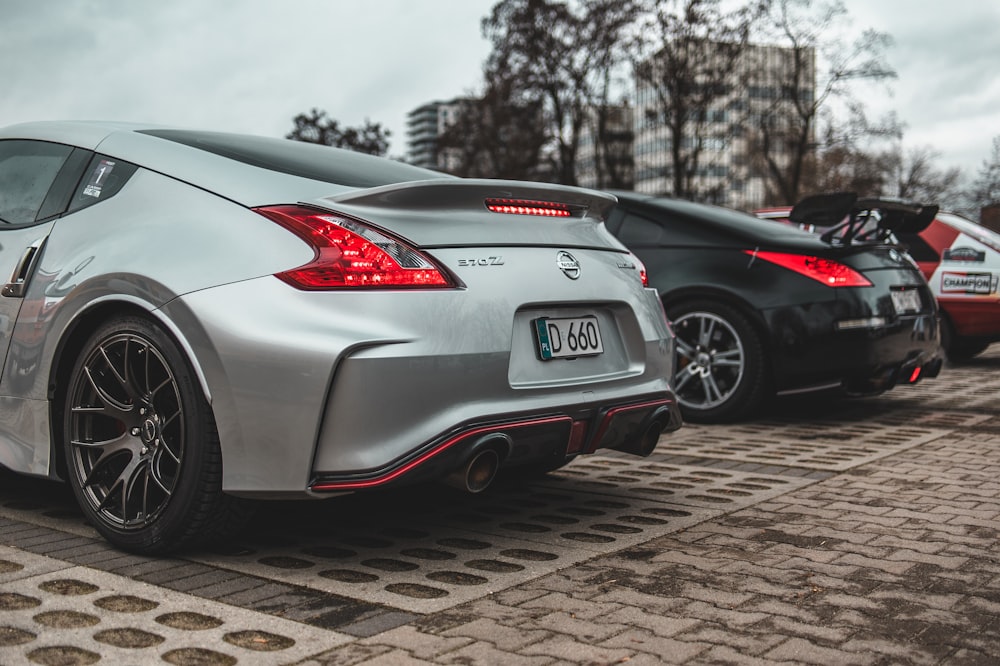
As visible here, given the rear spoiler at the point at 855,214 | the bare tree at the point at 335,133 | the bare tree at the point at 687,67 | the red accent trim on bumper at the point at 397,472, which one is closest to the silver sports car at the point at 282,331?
the red accent trim on bumper at the point at 397,472

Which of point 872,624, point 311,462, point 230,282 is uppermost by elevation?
point 230,282

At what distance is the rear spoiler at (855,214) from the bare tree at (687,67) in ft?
96.9

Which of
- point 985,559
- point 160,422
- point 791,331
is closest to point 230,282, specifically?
point 160,422

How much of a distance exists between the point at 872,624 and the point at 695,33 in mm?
35990

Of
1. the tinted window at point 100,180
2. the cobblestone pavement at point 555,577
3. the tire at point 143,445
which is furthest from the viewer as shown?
the tinted window at point 100,180

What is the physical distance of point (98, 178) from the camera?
3719 mm

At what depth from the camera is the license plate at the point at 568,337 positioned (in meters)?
3.52

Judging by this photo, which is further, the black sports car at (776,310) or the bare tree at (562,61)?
the bare tree at (562,61)

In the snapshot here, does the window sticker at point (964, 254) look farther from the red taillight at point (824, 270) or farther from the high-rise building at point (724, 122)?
the high-rise building at point (724, 122)

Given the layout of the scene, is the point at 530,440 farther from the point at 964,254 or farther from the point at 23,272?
the point at 964,254

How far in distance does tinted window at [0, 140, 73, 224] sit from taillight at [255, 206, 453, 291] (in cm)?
113

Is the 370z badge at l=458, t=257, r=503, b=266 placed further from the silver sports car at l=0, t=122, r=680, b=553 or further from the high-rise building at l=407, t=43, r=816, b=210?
the high-rise building at l=407, t=43, r=816, b=210

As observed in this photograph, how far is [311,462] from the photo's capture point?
122 inches

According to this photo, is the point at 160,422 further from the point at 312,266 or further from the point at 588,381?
the point at 588,381
